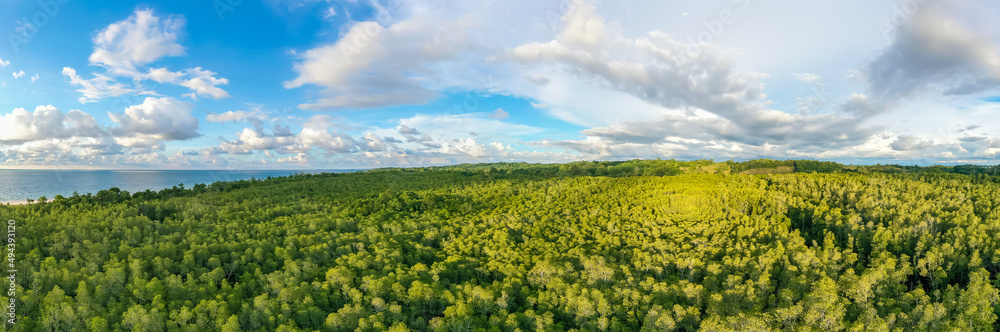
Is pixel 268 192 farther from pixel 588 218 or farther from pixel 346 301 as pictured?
pixel 588 218

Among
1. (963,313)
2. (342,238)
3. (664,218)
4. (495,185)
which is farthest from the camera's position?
(495,185)

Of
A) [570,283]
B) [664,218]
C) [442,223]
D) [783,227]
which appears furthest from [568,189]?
[570,283]

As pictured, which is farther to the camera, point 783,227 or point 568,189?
point 568,189

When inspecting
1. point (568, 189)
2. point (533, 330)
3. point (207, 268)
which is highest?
point (568, 189)

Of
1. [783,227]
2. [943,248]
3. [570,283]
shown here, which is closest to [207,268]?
[570,283]

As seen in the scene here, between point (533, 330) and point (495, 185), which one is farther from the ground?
point (495, 185)

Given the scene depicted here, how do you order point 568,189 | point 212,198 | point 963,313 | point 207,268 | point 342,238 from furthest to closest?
1. point 568,189
2. point 212,198
3. point 342,238
4. point 207,268
5. point 963,313
